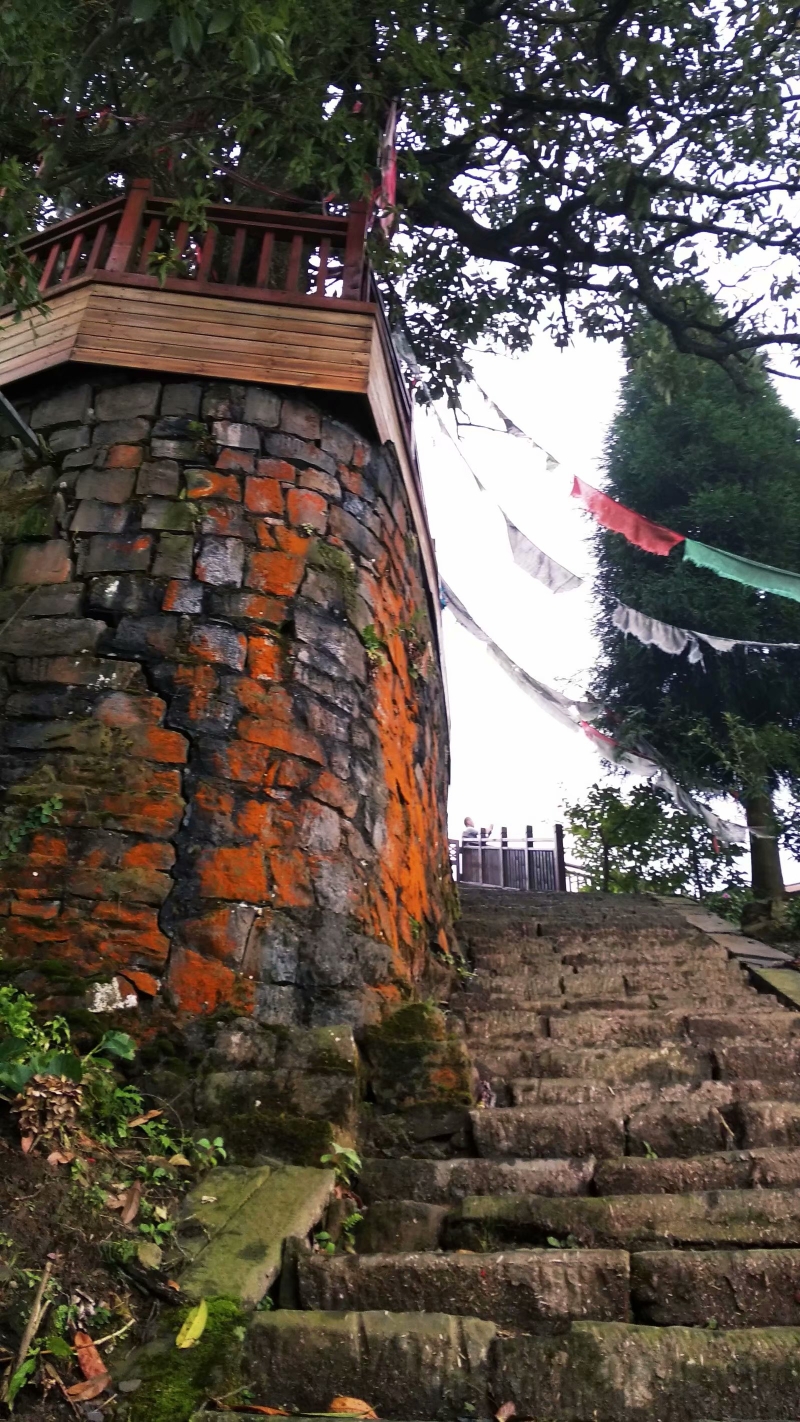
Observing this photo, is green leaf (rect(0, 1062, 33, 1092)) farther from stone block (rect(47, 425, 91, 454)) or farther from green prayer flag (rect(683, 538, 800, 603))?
green prayer flag (rect(683, 538, 800, 603))

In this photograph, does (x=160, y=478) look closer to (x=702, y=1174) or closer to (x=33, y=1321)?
(x=33, y=1321)

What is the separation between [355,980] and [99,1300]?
4.85ft

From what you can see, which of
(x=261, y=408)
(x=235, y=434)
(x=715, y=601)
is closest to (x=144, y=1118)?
(x=235, y=434)

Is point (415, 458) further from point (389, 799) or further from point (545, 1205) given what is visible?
point (545, 1205)

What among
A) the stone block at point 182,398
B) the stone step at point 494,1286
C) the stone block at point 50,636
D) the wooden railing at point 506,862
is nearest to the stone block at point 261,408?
the stone block at point 182,398

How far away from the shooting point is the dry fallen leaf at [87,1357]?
194 centimetres

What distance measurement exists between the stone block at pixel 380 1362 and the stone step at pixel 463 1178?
2.38 feet

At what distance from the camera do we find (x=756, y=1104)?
3.00 metres

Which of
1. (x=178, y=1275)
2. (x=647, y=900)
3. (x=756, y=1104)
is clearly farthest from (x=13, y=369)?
(x=647, y=900)

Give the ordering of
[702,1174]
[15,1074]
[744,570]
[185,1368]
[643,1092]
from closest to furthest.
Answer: [185,1368]
[15,1074]
[702,1174]
[643,1092]
[744,570]

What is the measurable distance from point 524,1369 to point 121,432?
11.6 ft

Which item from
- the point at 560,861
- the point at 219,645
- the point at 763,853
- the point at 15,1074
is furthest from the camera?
the point at 560,861

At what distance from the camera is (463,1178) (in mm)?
2764

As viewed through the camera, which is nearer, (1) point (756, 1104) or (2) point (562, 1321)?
(2) point (562, 1321)
